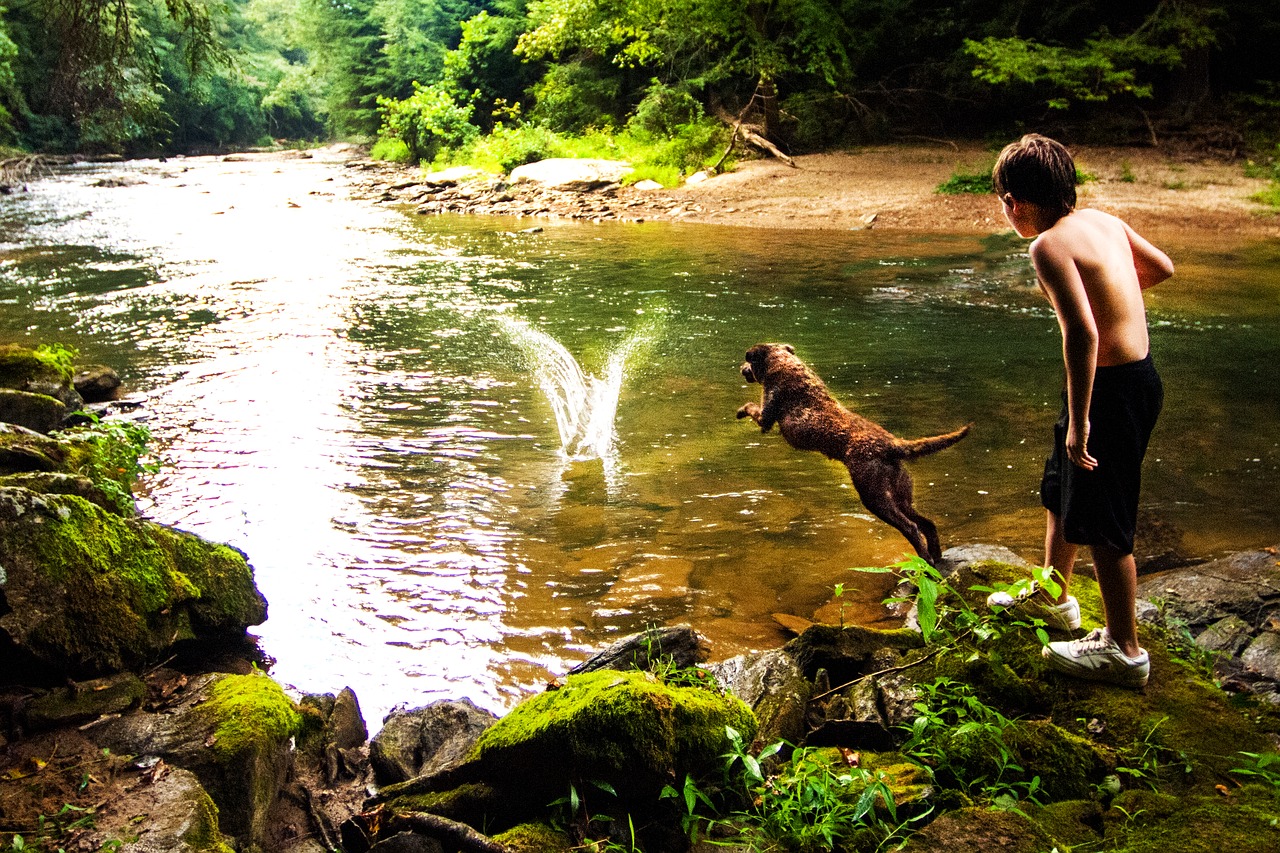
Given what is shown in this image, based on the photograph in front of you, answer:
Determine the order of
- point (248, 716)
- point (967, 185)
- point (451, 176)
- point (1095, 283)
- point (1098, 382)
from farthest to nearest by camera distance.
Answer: point (451, 176)
point (967, 185)
point (248, 716)
point (1098, 382)
point (1095, 283)

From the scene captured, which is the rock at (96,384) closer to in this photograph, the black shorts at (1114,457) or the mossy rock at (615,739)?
the mossy rock at (615,739)

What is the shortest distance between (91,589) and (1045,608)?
4096 mm

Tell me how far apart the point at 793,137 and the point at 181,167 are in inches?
1177

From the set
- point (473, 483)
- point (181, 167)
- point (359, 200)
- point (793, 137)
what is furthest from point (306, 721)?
point (181, 167)

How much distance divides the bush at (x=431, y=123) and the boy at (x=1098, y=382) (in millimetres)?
33089

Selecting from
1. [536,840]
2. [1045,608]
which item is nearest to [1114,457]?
[1045,608]

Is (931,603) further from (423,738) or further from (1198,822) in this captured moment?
(423,738)

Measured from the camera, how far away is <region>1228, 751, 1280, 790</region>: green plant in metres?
2.60

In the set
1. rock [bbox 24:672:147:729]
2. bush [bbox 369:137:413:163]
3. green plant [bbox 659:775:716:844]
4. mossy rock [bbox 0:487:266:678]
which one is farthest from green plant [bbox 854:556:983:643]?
bush [bbox 369:137:413:163]

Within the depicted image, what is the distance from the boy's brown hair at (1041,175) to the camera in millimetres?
3027

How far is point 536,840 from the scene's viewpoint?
261 centimetres

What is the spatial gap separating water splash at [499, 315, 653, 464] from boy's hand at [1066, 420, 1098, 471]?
4725 millimetres

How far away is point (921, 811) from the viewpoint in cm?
263

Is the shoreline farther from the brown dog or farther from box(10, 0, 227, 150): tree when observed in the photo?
box(10, 0, 227, 150): tree
